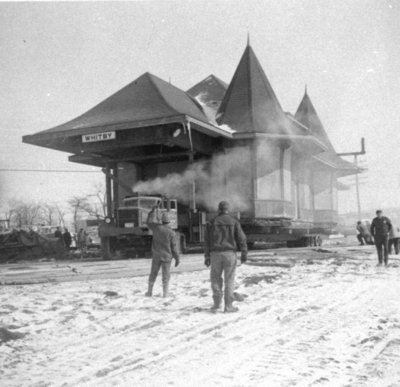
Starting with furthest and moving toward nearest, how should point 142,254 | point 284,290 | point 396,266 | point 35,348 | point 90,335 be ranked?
point 142,254
point 396,266
point 284,290
point 90,335
point 35,348

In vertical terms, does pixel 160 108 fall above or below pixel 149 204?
above

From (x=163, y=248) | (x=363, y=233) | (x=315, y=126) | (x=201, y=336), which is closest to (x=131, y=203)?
(x=163, y=248)

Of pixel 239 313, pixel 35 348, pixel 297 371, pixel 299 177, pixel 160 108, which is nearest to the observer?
pixel 297 371

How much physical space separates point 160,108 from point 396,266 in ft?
41.6

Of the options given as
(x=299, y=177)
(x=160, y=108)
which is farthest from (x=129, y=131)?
(x=299, y=177)

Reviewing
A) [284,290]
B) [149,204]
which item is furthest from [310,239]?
[284,290]

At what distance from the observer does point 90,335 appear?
5.94 metres

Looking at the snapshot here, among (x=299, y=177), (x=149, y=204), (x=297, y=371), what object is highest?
(x=299, y=177)

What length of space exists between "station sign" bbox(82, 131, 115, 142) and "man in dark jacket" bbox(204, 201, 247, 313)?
47.4ft

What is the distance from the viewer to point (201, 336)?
5781mm

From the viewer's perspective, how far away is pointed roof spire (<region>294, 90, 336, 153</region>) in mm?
39312

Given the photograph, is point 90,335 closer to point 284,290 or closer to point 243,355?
point 243,355

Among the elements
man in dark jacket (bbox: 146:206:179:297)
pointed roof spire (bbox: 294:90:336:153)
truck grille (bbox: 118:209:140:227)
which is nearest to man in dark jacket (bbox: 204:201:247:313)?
man in dark jacket (bbox: 146:206:179:297)

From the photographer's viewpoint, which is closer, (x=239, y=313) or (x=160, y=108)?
(x=239, y=313)
